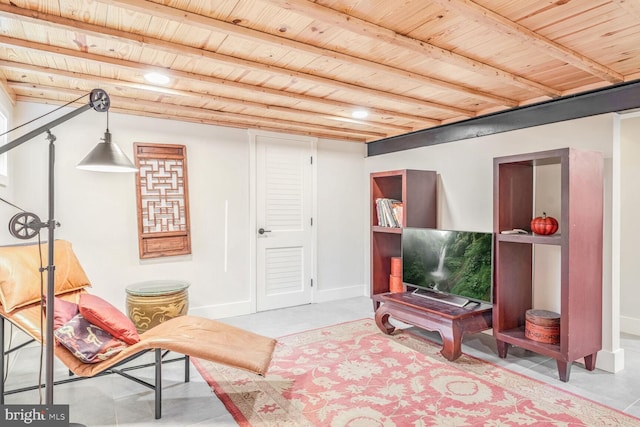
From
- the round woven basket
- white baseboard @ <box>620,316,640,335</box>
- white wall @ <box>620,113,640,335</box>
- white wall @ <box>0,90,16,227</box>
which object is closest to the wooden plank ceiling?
white wall @ <box>0,90,16,227</box>

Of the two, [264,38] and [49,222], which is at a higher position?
[264,38]

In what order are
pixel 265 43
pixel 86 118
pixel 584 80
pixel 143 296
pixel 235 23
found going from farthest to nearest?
pixel 86 118
pixel 143 296
pixel 584 80
pixel 265 43
pixel 235 23

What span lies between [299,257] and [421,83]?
2.67 metres

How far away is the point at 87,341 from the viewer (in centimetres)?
208

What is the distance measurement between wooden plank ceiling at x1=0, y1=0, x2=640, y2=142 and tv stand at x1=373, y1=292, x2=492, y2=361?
1758 mm

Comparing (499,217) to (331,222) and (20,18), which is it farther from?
(20,18)

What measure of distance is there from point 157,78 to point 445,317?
2852 millimetres

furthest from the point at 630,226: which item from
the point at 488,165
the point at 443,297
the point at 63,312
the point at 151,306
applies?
the point at 63,312

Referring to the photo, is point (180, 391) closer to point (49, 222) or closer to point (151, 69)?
point (49, 222)

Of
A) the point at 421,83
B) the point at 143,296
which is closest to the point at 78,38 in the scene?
the point at 143,296

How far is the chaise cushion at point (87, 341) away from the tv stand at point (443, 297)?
2561 millimetres

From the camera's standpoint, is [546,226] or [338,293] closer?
[546,226]

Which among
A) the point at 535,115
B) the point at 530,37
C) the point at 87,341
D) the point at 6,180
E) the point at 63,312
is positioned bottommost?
the point at 87,341

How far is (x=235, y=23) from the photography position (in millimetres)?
1914
